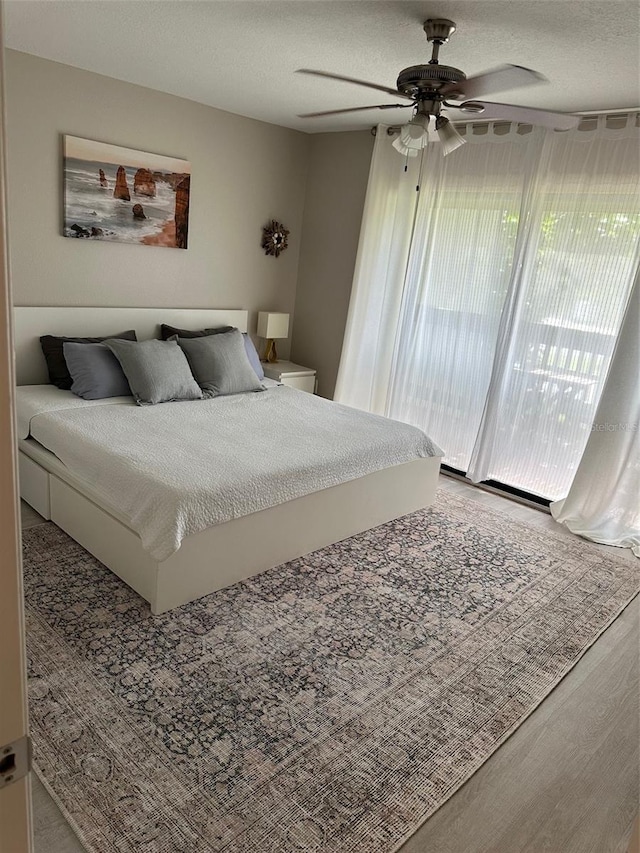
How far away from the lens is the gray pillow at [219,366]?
409cm

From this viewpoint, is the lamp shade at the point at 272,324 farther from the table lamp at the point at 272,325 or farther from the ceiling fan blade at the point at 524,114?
the ceiling fan blade at the point at 524,114

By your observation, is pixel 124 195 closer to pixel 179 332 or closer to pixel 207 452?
pixel 179 332

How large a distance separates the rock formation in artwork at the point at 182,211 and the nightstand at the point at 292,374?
119cm

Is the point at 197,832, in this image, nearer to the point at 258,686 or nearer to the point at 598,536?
the point at 258,686

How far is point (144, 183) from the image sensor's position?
4.21m

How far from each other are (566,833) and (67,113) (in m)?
4.32

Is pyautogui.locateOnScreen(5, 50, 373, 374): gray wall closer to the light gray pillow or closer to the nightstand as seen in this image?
the nightstand

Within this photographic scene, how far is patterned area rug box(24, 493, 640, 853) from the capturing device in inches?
69.4

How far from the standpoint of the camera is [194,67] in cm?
341

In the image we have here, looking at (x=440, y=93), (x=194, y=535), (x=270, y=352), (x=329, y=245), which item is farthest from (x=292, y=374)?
(x=440, y=93)

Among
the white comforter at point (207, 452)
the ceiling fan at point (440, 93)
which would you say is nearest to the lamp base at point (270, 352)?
the white comforter at point (207, 452)

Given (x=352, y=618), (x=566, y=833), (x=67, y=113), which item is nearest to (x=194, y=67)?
(x=67, y=113)

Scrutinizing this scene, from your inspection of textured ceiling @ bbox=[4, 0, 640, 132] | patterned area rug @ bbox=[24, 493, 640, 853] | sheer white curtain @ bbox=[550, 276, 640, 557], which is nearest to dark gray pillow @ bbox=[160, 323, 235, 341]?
textured ceiling @ bbox=[4, 0, 640, 132]

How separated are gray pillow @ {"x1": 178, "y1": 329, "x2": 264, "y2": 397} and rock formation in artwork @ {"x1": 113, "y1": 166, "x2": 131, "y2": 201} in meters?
1.03
